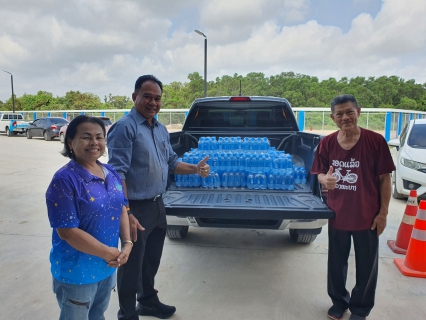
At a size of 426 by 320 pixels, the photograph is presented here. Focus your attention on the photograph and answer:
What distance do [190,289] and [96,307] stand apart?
142 centimetres

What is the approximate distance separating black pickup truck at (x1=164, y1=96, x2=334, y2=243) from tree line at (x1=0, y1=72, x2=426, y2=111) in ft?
131

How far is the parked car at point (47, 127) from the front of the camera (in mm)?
20281

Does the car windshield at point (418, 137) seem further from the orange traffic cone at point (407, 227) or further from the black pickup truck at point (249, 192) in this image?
the black pickup truck at point (249, 192)

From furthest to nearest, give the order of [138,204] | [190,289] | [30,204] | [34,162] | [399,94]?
[399,94] → [34,162] → [30,204] → [190,289] → [138,204]

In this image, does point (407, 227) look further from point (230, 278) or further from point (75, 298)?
point (75, 298)

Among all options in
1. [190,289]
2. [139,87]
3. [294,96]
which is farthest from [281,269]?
[294,96]

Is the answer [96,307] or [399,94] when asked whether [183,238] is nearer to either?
[96,307]

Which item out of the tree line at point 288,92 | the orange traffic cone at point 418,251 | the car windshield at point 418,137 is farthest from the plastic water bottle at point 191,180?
the tree line at point 288,92

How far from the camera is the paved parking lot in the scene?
284 centimetres

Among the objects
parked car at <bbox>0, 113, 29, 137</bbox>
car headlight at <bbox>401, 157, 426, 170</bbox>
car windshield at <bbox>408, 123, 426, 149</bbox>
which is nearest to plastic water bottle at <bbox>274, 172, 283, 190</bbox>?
car headlight at <bbox>401, 157, 426, 170</bbox>

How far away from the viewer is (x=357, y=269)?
2650mm

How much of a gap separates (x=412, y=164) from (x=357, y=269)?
13.7ft

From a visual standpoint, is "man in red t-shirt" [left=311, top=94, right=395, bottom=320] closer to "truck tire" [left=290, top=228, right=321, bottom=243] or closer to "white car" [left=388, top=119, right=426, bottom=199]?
"truck tire" [left=290, top=228, right=321, bottom=243]

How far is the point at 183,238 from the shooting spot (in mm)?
4551
